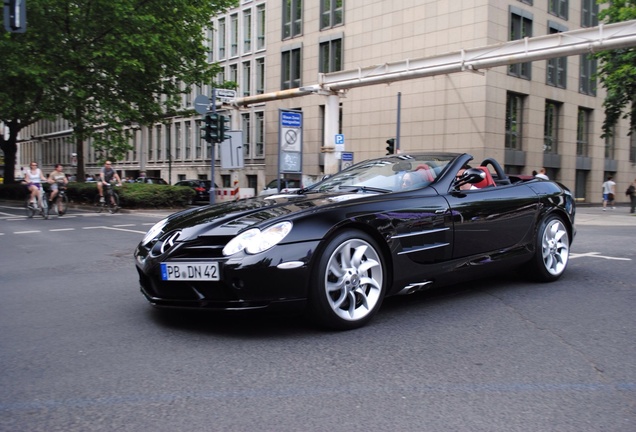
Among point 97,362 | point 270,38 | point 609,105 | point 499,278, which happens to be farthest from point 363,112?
point 97,362

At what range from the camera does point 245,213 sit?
4.42m

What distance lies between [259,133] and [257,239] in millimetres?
40920

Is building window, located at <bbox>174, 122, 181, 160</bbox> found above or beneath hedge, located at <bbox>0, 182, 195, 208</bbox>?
above

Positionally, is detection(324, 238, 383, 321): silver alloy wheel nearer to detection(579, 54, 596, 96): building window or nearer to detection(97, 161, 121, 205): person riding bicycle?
detection(97, 161, 121, 205): person riding bicycle

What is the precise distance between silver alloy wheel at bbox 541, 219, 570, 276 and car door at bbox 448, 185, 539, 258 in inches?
13.6

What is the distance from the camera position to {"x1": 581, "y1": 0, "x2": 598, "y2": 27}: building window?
122 feet

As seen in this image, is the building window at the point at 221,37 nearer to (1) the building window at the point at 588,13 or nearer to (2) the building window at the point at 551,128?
(2) the building window at the point at 551,128

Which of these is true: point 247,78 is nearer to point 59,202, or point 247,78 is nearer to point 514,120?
point 514,120

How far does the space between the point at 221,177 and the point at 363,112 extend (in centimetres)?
1512

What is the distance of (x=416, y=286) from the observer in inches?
185

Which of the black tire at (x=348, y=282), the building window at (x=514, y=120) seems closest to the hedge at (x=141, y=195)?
the building window at (x=514, y=120)

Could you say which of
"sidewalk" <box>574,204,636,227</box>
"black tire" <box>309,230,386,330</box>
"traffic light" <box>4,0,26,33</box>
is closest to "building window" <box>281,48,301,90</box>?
"sidewalk" <box>574,204,636,227</box>

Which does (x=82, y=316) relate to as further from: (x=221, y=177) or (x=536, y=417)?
(x=221, y=177)

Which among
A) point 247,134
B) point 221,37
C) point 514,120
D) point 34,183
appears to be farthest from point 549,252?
point 221,37
